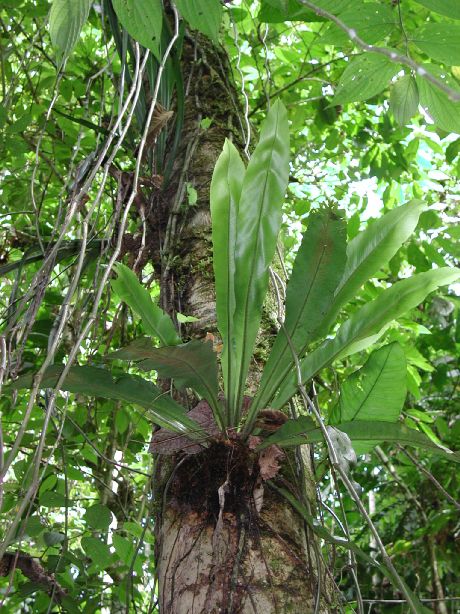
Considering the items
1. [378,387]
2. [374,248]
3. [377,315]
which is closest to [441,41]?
[374,248]

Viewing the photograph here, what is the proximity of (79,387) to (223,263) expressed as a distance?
33 cm

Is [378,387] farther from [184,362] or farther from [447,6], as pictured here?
[447,6]

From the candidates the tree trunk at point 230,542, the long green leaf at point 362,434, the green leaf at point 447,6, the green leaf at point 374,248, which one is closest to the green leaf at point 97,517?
the tree trunk at point 230,542

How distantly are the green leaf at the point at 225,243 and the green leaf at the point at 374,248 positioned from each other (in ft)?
0.59

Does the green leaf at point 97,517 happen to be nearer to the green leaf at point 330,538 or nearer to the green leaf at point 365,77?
the green leaf at point 330,538

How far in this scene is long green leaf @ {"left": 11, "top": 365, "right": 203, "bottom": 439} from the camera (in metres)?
1.03

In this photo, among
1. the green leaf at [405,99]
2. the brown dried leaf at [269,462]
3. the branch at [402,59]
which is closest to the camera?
the branch at [402,59]

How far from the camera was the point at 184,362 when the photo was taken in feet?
3.17

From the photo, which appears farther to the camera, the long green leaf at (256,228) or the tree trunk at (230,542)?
the long green leaf at (256,228)

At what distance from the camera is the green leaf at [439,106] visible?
3.87 ft

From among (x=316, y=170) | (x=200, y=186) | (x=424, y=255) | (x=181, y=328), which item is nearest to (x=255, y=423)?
(x=181, y=328)

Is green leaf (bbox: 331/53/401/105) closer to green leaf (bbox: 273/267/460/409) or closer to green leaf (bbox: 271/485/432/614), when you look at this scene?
green leaf (bbox: 273/267/460/409)

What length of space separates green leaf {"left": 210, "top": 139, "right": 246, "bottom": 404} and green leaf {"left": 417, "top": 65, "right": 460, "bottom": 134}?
1.42ft

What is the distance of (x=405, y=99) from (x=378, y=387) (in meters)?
0.62
